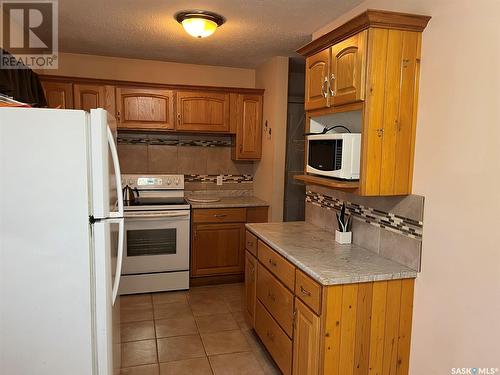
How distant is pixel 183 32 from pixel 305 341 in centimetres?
259

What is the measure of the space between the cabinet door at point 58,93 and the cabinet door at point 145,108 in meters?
0.47

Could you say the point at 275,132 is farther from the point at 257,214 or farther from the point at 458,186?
the point at 458,186

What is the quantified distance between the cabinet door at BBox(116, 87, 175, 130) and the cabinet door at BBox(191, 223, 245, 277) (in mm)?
1209

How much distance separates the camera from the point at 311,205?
315 cm

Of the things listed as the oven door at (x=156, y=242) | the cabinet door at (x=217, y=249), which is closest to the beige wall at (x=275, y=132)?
the cabinet door at (x=217, y=249)

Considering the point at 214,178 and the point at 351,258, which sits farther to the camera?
the point at 214,178

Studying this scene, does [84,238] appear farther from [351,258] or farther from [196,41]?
[196,41]

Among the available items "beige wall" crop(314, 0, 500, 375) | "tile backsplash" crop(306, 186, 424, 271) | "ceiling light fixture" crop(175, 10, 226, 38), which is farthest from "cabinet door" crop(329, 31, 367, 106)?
"ceiling light fixture" crop(175, 10, 226, 38)

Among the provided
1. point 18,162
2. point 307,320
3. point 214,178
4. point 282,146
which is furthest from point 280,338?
point 214,178

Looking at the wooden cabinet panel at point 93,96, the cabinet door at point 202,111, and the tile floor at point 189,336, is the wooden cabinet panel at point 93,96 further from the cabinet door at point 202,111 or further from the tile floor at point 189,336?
the tile floor at point 189,336

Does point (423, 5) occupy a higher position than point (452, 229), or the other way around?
point (423, 5)

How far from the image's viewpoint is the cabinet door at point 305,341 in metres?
1.92

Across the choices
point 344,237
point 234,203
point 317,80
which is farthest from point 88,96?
point 344,237

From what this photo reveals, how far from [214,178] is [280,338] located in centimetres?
257
